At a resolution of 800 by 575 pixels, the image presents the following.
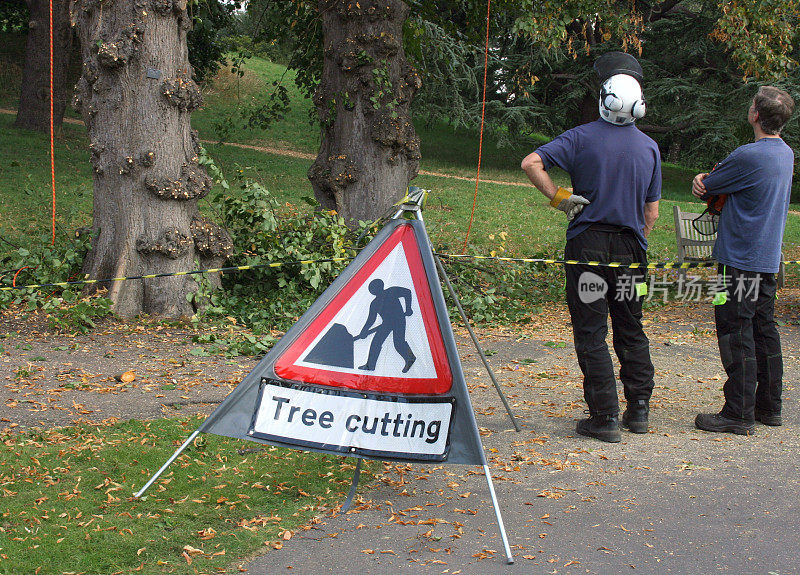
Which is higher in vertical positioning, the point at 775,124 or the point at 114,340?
the point at 775,124

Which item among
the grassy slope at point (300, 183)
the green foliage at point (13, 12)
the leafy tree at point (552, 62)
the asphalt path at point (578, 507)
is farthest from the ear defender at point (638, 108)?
the green foliage at point (13, 12)

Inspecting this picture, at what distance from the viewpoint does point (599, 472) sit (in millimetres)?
4516

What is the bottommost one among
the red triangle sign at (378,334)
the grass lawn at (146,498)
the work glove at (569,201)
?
the grass lawn at (146,498)

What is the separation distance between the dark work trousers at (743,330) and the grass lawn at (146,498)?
2556 mm

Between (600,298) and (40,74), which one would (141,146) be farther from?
(40,74)

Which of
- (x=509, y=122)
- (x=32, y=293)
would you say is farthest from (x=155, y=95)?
(x=509, y=122)

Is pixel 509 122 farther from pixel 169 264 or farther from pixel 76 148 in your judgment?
pixel 169 264

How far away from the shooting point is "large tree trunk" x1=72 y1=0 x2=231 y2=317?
7598mm

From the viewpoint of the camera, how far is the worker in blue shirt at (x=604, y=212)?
490 cm

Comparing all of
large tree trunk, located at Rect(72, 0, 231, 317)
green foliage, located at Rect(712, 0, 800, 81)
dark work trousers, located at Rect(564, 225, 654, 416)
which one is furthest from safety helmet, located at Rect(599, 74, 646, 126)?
green foliage, located at Rect(712, 0, 800, 81)

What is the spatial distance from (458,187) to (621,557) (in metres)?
19.4

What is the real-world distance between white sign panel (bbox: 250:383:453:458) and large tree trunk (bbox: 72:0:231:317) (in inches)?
172

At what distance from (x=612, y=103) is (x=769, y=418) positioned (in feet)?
7.77

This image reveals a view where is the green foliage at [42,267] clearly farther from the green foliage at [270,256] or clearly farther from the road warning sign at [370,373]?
the road warning sign at [370,373]
